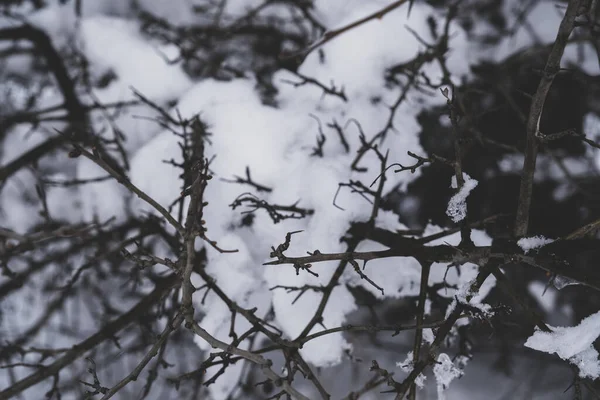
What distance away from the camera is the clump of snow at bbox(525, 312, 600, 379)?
1.16 meters

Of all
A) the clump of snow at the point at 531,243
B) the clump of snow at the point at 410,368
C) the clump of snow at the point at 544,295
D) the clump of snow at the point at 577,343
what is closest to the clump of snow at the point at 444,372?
the clump of snow at the point at 410,368

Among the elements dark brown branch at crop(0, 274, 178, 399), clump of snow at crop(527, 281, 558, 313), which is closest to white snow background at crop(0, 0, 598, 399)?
dark brown branch at crop(0, 274, 178, 399)

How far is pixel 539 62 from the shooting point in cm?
257

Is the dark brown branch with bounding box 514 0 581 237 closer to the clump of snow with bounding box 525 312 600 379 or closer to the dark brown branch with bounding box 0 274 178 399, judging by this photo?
the clump of snow with bounding box 525 312 600 379

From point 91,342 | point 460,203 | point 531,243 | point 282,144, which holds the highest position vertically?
point 282,144

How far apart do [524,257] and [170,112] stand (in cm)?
196

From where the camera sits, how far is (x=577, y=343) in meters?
1.16

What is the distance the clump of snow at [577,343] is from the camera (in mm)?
1164

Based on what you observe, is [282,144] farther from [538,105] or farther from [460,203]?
[538,105]

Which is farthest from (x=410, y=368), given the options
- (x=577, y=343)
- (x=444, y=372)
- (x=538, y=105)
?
(x=538, y=105)

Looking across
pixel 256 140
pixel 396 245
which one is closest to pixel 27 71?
pixel 256 140

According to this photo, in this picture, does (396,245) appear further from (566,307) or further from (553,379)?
(553,379)

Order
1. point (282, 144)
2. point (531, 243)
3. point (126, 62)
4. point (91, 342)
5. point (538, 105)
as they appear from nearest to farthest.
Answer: point (538, 105)
point (531, 243)
point (91, 342)
point (282, 144)
point (126, 62)

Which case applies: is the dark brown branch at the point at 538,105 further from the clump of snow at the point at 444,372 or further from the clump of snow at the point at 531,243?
the clump of snow at the point at 444,372
